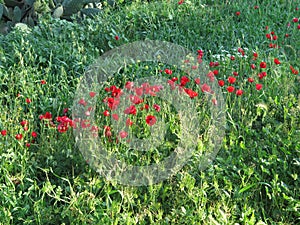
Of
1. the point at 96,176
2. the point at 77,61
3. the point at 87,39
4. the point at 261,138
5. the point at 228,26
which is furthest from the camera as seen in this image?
the point at 228,26

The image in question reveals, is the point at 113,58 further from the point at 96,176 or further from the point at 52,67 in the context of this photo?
the point at 96,176

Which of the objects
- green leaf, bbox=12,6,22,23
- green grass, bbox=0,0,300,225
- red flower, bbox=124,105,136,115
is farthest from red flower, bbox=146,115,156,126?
green leaf, bbox=12,6,22,23

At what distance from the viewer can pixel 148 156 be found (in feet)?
8.95

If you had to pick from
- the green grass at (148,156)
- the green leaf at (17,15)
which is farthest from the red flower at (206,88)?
the green leaf at (17,15)

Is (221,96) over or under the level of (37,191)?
over

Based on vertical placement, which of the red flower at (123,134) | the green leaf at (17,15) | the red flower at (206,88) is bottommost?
the green leaf at (17,15)

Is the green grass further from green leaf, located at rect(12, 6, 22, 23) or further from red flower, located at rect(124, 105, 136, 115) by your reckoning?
green leaf, located at rect(12, 6, 22, 23)

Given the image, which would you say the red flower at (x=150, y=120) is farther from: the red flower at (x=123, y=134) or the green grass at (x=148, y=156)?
the green grass at (x=148, y=156)

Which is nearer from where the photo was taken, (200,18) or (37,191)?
(37,191)

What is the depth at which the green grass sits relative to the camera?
2506 mm

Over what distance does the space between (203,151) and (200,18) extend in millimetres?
2437

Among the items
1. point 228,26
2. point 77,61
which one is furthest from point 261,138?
point 228,26

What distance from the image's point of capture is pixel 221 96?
3.31m

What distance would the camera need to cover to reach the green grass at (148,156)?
2.51 metres
